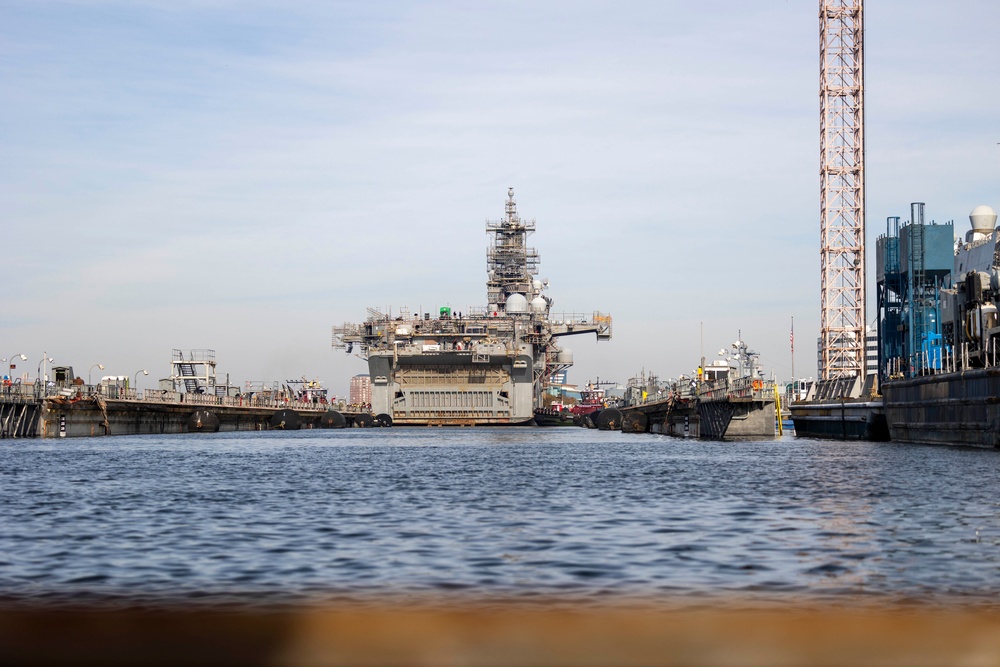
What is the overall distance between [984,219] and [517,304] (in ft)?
298

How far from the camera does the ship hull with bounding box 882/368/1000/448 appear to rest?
6341cm

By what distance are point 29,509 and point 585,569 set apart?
751 inches

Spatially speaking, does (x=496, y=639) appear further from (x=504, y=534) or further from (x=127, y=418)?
(x=127, y=418)

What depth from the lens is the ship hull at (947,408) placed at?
6341cm

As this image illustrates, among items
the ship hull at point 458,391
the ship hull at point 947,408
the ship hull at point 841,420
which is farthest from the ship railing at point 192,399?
the ship hull at point 947,408

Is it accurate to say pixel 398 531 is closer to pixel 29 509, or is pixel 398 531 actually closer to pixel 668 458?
pixel 29 509

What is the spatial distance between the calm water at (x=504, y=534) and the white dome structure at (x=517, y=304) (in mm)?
141184

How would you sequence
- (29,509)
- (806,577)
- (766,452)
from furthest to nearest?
(766,452) → (29,509) → (806,577)

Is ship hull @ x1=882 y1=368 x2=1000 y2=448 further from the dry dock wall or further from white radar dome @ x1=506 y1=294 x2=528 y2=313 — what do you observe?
white radar dome @ x1=506 y1=294 x2=528 y2=313

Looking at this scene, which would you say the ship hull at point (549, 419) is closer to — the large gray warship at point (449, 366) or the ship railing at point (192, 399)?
the large gray warship at point (449, 366)

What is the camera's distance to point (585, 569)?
64.2 ft

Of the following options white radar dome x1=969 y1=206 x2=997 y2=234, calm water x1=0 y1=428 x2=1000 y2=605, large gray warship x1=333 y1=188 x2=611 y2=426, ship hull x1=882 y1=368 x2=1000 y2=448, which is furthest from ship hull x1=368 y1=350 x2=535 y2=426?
calm water x1=0 y1=428 x2=1000 y2=605

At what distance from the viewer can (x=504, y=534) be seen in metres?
25.1

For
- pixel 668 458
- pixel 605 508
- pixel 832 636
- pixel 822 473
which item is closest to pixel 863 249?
pixel 668 458
